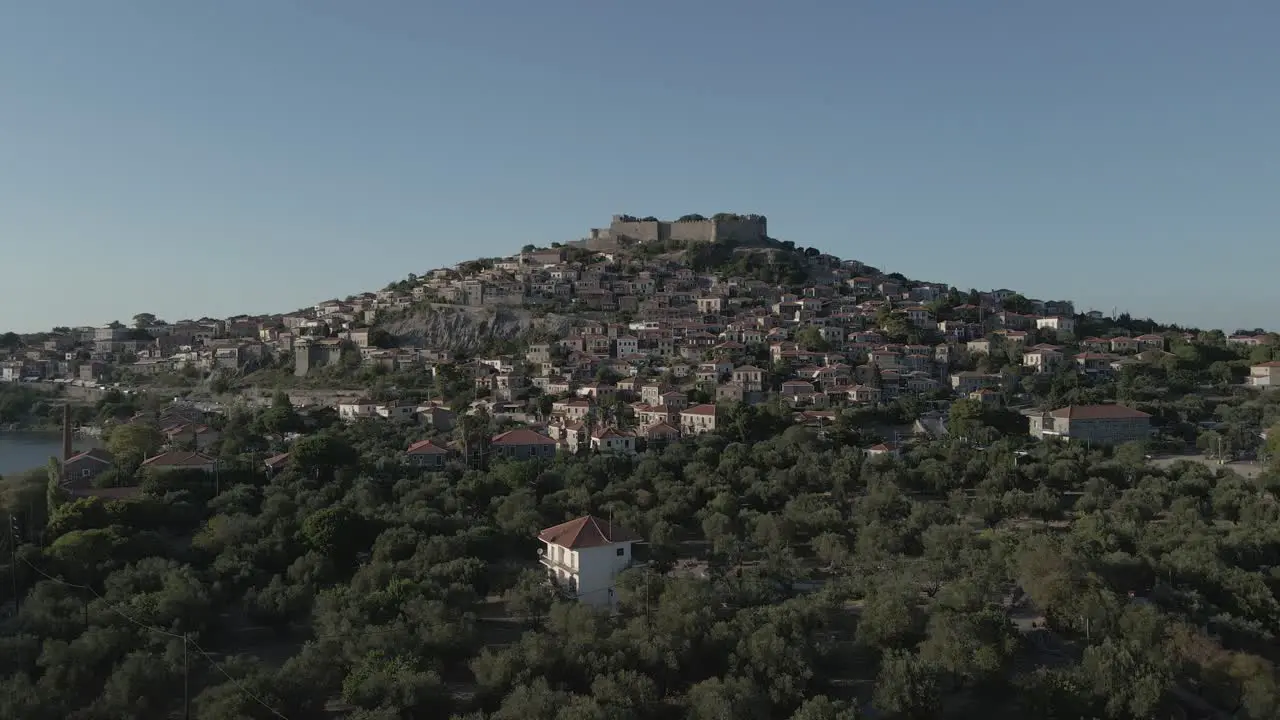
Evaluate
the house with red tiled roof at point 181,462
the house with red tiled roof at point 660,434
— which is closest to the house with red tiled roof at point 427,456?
the house with red tiled roof at point 181,462

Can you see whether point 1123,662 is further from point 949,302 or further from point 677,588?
point 949,302

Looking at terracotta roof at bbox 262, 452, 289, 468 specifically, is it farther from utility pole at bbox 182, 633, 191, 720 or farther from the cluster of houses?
utility pole at bbox 182, 633, 191, 720

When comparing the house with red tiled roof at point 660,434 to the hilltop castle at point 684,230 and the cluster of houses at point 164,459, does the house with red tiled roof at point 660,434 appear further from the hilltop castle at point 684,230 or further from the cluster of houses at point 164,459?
the hilltop castle at point 684,230

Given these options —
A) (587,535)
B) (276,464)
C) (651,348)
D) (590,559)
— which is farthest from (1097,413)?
(276,464)

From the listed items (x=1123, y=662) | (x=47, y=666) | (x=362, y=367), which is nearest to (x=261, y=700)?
(x=47, y=666)

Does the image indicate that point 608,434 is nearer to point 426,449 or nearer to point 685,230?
point 426,449

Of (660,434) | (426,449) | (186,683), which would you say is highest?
(660,434)
